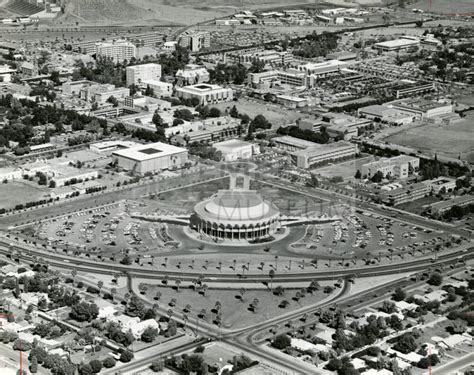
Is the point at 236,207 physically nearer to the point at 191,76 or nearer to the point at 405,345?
the point at 405,345

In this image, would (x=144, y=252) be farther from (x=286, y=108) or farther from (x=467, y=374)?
(x=286, y=108)

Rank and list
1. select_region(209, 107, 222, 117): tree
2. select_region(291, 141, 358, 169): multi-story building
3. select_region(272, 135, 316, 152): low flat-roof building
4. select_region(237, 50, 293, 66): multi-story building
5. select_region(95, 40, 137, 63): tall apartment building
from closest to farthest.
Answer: select_region(291, 141, 358, 169): multi-story building
select_region(272, 135, 316, 152): low flat-roof building
select_region(209, 107, 222, 117): tree
select_region(237, 50, 293, 66): multi-story building
select_region(95, 40, 137, 63): tall apartment building

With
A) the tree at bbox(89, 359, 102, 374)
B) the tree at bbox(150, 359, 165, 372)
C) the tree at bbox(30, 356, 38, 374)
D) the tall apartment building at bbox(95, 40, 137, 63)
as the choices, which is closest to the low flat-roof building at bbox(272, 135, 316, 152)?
the tree at bbox(150, 359, 165, 372)

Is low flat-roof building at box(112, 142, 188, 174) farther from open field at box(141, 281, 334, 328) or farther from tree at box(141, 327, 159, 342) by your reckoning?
tree at box(141, 327, 159, 342)

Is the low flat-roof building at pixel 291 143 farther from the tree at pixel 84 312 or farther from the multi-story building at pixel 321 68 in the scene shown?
the tree at pixel 84 312

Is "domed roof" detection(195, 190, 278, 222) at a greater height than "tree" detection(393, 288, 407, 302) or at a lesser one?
greater

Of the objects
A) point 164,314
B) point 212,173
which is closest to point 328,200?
point 212,173
